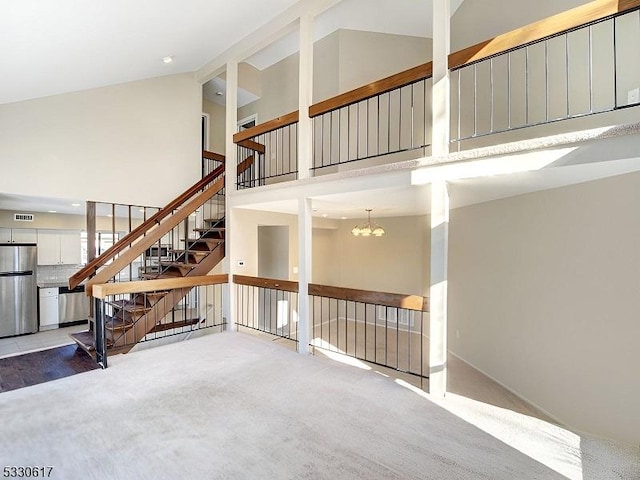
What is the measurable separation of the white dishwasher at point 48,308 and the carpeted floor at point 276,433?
3.74 m

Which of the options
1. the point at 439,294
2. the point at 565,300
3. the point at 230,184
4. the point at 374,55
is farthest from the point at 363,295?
the point at 374,55

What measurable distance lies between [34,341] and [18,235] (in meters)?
2.17

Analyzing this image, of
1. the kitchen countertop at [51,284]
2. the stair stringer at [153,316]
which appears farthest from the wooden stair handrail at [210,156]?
the kitchen countertop at [51,284]

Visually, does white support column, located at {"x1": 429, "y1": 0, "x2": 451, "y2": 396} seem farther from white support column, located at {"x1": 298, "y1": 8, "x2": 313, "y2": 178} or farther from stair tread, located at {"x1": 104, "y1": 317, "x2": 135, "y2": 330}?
stair tread, located at {"x1": 104, "y1": 317, "x2": 135, "y2": 330}

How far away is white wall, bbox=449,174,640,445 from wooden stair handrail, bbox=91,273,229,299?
423 centimetres

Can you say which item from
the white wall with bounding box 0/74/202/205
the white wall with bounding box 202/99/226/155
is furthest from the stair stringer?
the white wall with bounding box 202/99/226/155

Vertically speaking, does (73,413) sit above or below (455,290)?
below

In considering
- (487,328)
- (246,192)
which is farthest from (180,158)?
(487,328)

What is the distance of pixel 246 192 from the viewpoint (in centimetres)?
493

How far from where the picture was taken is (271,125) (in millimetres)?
4660

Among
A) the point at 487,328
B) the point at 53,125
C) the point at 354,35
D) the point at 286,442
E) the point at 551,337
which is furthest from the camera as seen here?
the point at 354,35

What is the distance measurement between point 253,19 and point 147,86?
217 cm

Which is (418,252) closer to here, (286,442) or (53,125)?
(286,442)

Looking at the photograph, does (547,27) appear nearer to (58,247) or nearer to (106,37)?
(106,37)
